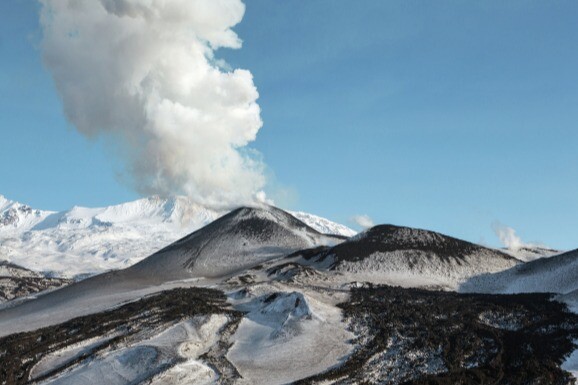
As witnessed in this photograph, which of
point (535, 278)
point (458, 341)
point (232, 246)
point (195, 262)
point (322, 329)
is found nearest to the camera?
point (458, 341)

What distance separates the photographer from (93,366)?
5856 centimetres

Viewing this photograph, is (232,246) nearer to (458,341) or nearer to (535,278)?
(535,278)

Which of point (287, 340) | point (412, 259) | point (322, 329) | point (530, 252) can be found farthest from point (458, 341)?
point (530, 252)

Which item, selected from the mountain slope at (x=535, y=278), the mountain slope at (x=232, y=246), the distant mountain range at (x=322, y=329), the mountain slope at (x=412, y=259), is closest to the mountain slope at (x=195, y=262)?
the mountain slope at (x=232, y=246)

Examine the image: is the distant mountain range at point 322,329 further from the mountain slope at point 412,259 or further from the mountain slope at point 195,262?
the mountain slope at point 195,262

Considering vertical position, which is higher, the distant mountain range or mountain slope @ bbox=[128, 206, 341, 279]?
mountain slope @ bbox=[128, 206, 341, 279]

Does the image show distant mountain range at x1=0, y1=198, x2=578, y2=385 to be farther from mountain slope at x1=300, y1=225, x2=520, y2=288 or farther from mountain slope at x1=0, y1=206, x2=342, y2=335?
mountain slope at x1=0, y1=206, x2=342, y2=335

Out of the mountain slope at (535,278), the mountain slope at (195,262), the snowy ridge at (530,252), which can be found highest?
the mountain slope at (195,262)

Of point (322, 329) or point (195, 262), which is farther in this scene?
point (195, 262)

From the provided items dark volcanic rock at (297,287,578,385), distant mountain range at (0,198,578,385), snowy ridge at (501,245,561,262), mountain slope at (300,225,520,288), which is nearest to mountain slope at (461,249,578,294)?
distant mountain range at (0,198,578,385)

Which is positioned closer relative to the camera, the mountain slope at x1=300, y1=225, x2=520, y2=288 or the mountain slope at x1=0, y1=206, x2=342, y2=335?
the mountain slope at x1=0, y1=206, x2=342, y2=335

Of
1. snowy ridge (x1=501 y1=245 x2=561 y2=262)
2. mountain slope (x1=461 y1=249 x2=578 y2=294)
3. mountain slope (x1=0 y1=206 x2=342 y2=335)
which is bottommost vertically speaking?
mountain slope (x1=461 y1=249 x2=578 y2=294)

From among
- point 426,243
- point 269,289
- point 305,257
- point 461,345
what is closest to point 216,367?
point 461,345

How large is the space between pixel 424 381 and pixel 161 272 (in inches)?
4695
